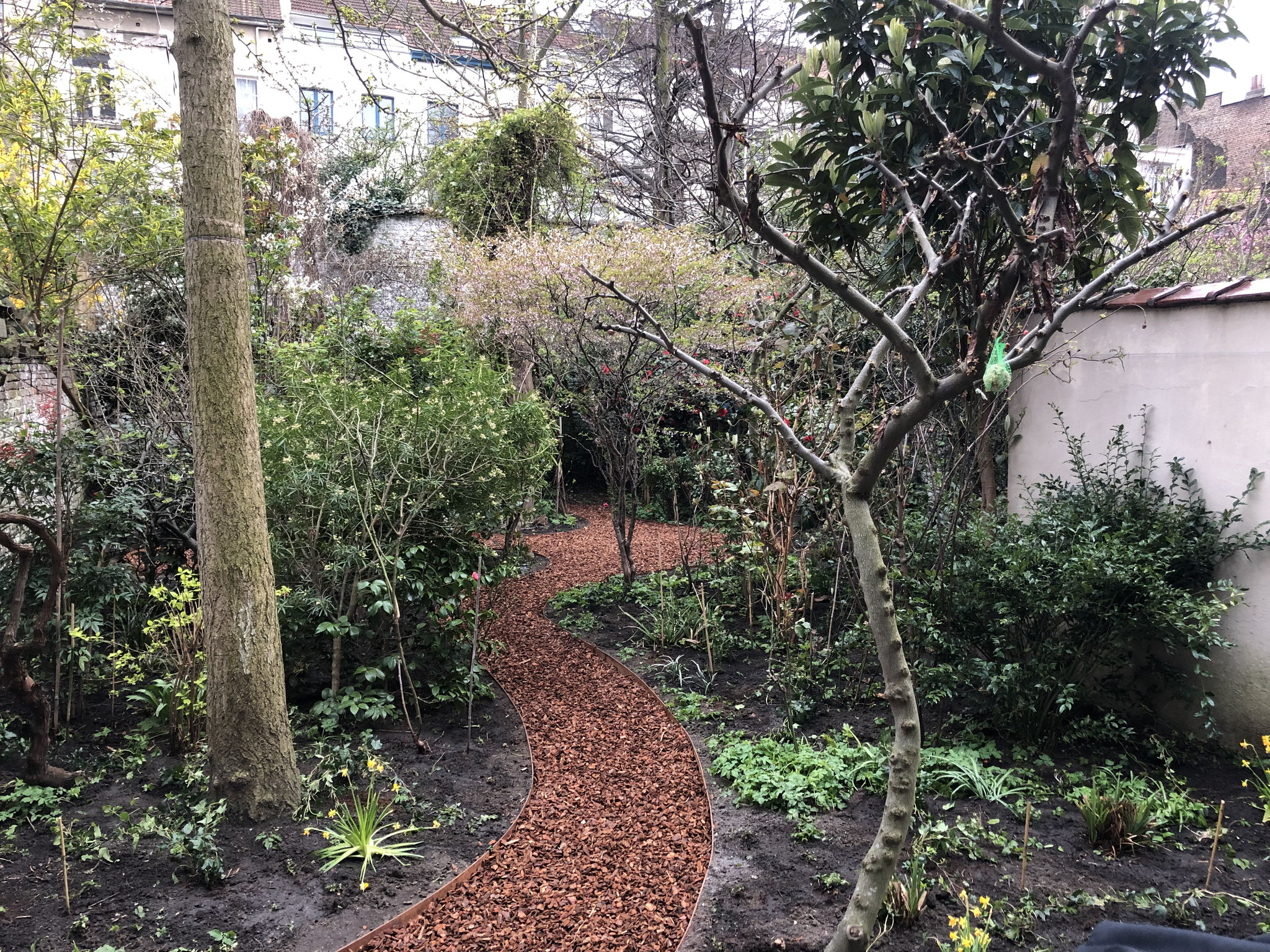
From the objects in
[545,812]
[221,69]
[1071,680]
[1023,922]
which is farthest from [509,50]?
[1023,922]

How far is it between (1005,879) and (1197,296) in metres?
2.98

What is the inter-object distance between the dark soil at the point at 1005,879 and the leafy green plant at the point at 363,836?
124 cm

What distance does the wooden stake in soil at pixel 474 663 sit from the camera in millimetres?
4250

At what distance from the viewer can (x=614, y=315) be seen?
7035 millimetres

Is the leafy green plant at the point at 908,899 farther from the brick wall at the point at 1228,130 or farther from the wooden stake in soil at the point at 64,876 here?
the brick wall at the point at 1228,130

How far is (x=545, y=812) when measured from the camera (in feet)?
12.2

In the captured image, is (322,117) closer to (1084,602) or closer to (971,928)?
(1084,602)

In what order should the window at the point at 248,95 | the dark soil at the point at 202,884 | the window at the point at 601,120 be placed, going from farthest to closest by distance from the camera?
1. the window at the point at 248,95
2. the window at the point at 601,120
3. the dark soil at the point at 202,884

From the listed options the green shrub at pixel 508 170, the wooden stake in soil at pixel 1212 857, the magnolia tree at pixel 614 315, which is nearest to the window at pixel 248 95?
the green shrub at pixel 508 170

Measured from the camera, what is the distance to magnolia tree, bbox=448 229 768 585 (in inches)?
269

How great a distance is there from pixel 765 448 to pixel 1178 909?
12.4ft

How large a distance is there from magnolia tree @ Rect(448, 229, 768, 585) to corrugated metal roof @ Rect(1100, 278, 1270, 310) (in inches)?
123

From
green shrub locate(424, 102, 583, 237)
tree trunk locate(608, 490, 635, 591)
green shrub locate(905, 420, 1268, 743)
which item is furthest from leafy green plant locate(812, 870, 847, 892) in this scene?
green shrub locate(424, 102, 583, 237)

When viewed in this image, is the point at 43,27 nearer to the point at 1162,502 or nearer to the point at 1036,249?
the point at 1036,249
